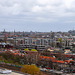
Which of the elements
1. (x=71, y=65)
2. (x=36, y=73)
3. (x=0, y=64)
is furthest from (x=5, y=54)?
(x=36, y=73)

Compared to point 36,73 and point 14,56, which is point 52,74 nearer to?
point 36,73

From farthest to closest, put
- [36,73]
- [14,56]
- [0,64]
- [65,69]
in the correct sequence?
[14,56] → [0,64] → [65,69] → [36,73]

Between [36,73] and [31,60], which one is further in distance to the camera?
[31,60]

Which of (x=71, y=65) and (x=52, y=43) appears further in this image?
(x=52, y=43)

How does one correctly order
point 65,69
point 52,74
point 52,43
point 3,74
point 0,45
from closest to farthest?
point 3,74 < point 52,74 < point 65,69 < point 0,45 < point 52,43

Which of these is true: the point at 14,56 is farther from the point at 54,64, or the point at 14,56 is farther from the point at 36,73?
the point at 36,73

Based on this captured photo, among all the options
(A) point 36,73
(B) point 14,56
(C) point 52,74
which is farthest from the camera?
(B) point 14,56

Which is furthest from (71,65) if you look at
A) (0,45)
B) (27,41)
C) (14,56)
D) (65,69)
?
(27,41)

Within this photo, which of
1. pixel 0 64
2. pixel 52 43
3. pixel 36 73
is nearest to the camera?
pixel 36 73

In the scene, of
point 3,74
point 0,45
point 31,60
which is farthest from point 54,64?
point 0,45
